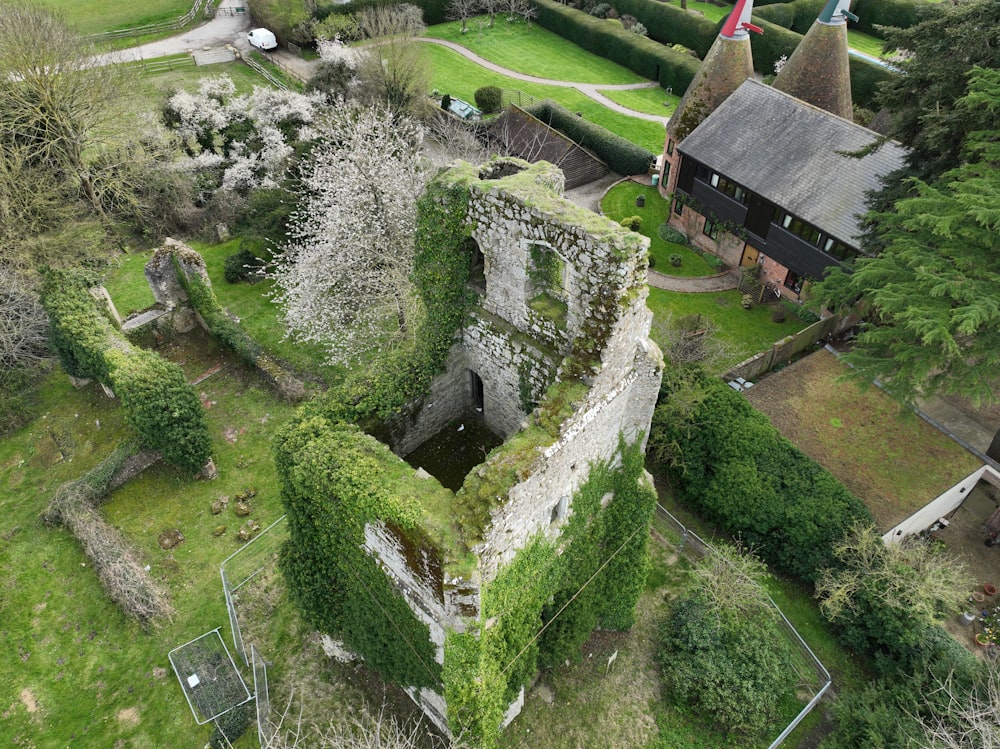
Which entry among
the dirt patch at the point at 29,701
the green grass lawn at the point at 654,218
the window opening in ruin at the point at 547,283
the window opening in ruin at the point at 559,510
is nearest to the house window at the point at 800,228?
the green grass lawn at the point at 654,218

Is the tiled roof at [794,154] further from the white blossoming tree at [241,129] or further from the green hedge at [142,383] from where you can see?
the green hedge at [142,383]

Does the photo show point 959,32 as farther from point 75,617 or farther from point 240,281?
point 75,617

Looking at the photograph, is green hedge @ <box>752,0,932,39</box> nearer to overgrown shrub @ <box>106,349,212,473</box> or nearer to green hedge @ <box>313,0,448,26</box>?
green hedge @ <box>313,0,448,26</box>

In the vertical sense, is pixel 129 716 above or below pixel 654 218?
below

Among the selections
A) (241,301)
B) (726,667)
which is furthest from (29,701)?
(726,667)

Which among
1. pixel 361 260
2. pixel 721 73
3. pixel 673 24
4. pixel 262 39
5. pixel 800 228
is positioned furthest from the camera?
pixel 673 24

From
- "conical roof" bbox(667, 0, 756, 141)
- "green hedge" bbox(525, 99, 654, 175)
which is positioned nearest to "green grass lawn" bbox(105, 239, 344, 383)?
"green hedge" bbox(525, 99, 654, 175)

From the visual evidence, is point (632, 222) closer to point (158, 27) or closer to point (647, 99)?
point (647, 99)
